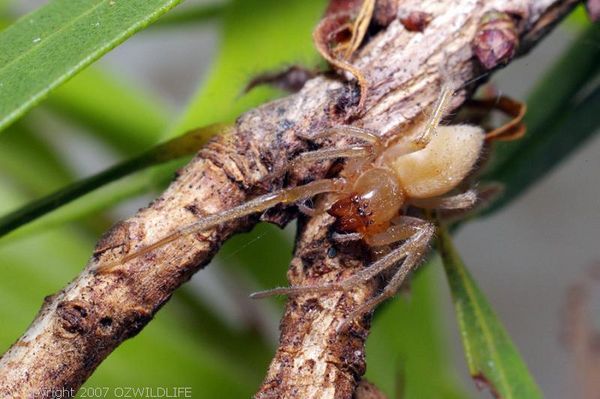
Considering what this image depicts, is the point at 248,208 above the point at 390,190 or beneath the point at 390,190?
beneath

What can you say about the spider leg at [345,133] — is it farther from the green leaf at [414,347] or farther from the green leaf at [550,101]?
the green leaf at [414,347]

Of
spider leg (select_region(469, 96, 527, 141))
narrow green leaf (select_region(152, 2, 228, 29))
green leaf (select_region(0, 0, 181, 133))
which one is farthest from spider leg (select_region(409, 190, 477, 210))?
narrow green leaf (select_region(152, 2, 228, 29))

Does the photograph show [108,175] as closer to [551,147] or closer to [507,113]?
[507,113]

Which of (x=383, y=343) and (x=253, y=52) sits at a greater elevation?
(x=253, y=52)

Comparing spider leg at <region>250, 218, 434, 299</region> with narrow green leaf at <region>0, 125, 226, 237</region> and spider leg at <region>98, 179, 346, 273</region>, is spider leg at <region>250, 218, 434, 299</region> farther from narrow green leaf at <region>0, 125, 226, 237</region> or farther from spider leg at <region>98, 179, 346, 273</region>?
narrow green leaf at <region>0, 125, 226, 237</region>

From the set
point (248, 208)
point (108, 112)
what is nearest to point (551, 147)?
point (248, 208)

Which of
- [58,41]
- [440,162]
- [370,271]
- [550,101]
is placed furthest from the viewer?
[550,101]

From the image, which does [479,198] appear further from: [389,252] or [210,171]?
[210,171]

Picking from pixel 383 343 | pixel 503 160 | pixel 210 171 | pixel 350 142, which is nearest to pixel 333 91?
pixel 350 142
